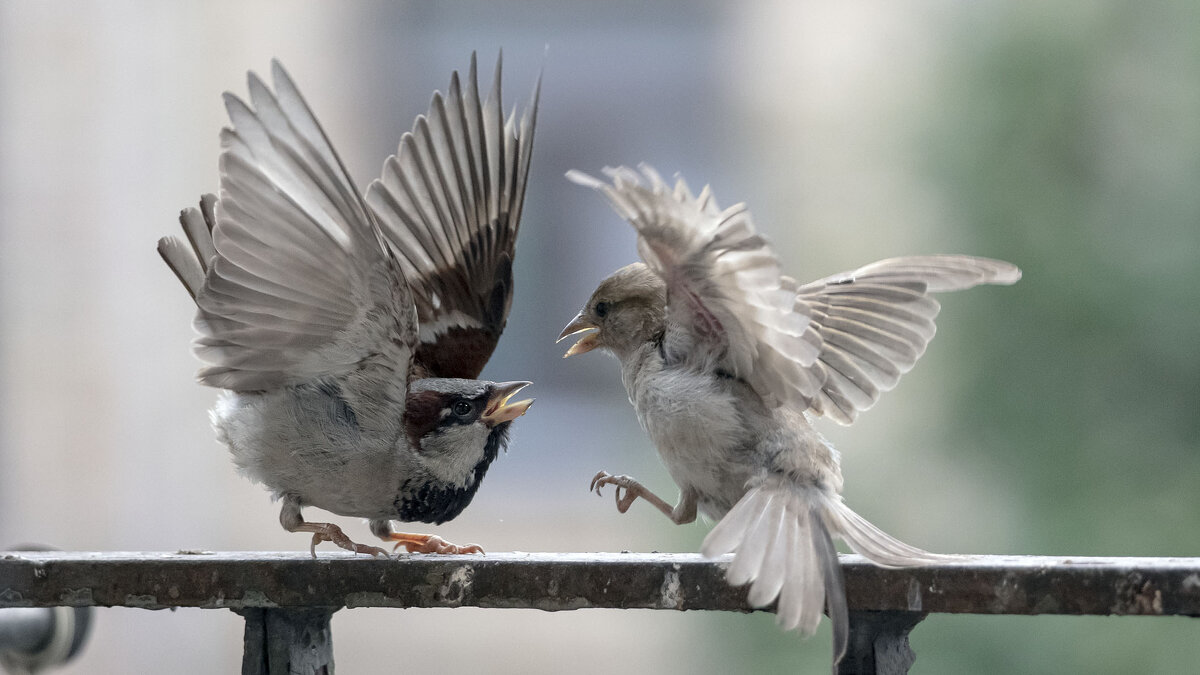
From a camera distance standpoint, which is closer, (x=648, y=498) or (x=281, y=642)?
(x=281, y=642)

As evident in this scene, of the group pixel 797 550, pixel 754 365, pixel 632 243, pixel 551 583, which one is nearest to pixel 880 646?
pixel 797 550

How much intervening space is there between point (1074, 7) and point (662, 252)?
1880 mm

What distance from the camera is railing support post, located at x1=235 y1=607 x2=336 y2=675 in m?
1.31

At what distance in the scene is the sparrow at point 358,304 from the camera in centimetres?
163

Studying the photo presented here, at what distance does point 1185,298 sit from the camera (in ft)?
9.37

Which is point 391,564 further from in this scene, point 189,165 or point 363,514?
point 189,165

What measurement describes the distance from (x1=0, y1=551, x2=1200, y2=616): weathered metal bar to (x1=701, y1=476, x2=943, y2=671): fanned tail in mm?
22

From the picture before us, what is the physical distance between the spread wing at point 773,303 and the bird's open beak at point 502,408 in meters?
0.25

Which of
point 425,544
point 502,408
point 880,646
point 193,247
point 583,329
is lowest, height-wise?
point 425,544

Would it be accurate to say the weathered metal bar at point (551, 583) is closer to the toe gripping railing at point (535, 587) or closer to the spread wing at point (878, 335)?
the toe gripping railing at point (535, 587)

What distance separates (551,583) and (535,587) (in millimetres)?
18

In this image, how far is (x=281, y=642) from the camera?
1.32 m

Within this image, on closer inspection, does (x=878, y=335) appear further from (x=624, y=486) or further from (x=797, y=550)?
(x=797, y=550)

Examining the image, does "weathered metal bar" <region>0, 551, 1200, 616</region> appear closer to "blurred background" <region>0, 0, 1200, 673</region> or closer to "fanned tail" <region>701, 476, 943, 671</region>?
"fanned tail" <region>701, 476, 943, 671</region>
